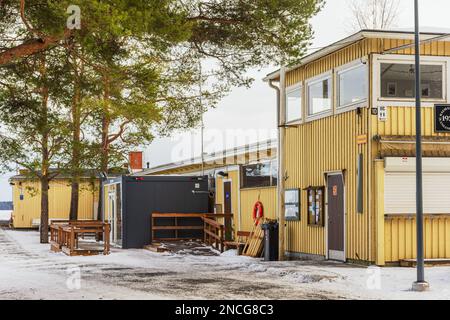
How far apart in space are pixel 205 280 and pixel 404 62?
22.1 ft

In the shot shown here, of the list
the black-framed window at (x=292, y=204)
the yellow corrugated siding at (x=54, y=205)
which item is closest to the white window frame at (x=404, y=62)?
the black-framed window at (x=292, y=204)

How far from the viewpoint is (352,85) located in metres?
18.6

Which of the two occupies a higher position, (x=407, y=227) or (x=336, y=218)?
(x=336, y=218)

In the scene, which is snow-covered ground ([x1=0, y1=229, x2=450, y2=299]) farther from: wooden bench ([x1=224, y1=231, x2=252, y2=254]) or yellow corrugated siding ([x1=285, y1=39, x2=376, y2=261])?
wooden bench ([x1=224, y1=231, x2=252, y2=254])

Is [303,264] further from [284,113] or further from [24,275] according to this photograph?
[24,275]

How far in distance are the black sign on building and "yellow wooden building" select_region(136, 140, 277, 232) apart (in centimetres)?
621


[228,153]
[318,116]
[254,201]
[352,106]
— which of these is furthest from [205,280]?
[228,153]

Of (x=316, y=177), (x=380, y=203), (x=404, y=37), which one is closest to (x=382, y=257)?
(x=380, y=203)

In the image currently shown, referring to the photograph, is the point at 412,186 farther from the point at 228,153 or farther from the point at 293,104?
the point at 228,153

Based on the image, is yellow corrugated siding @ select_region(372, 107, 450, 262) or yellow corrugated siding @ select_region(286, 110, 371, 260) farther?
yellow corrugated siding @ select_region(286, 110, 371, 260)

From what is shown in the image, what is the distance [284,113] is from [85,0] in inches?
378

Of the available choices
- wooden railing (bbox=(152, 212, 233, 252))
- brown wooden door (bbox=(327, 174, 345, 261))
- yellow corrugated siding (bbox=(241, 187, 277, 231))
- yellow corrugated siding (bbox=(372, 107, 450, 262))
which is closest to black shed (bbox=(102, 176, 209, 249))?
wooden railing (bbox=(152, 212, 233, 252))

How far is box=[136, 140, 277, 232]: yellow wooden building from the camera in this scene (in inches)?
913

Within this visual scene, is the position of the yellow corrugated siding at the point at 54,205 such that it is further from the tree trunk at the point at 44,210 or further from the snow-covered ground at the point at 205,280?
the snow-covered ground at the point at 205,280
